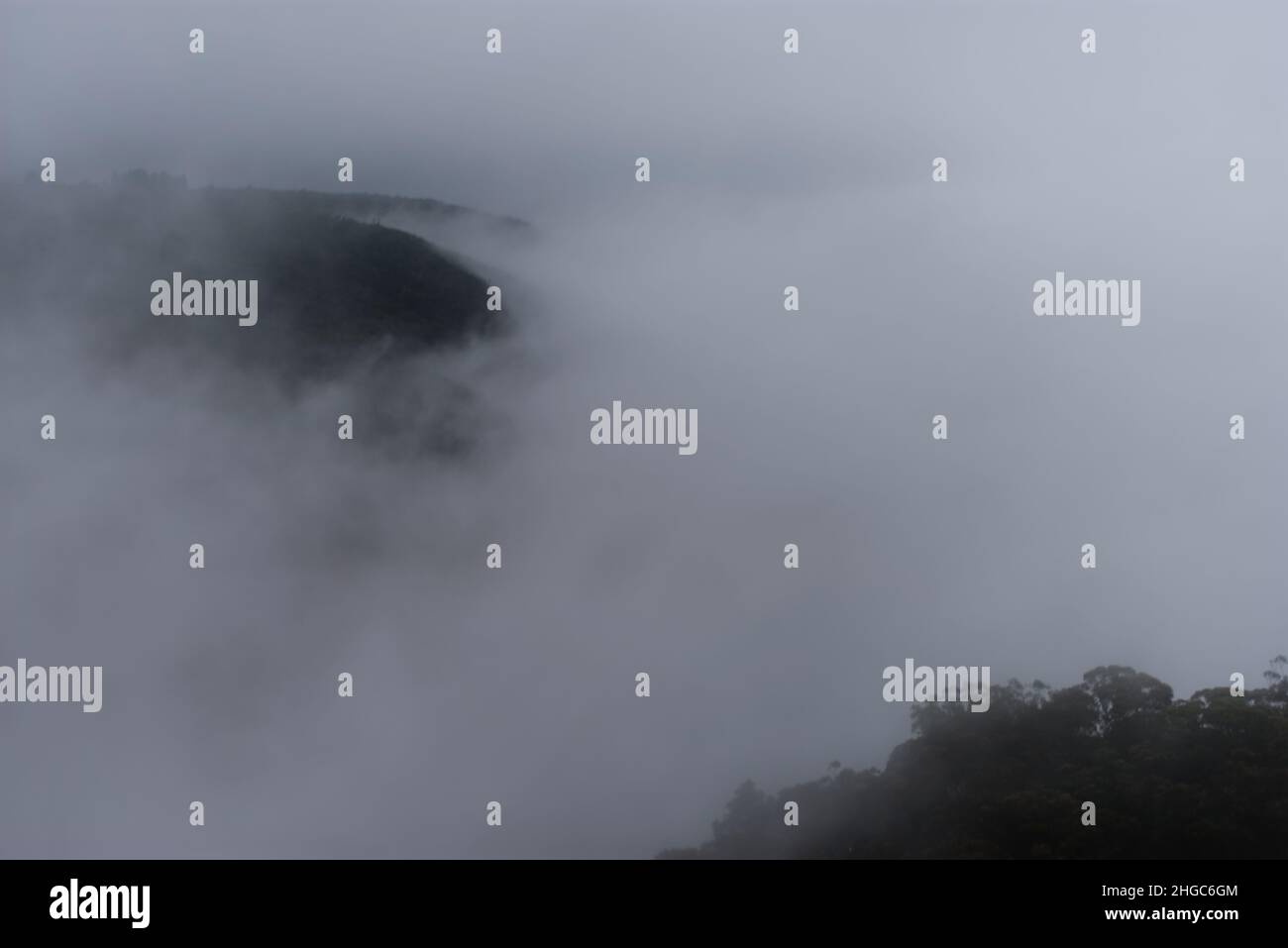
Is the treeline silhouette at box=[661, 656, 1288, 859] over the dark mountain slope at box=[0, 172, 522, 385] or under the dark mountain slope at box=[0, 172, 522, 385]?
under

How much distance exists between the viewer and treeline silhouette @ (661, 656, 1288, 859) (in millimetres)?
9219

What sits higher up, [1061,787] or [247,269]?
[247,269]

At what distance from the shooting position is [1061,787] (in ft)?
31.0

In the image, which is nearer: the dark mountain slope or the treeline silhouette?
the treeline silhouette

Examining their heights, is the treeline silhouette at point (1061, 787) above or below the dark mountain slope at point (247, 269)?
below

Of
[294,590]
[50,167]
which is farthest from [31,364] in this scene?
[294,590]

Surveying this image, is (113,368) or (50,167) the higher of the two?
(50,167)

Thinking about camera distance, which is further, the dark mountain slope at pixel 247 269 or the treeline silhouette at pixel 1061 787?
the dark mountain slope at pixel 247 269

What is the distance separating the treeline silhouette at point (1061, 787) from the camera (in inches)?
363

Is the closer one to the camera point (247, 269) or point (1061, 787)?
point (1061, 787)
